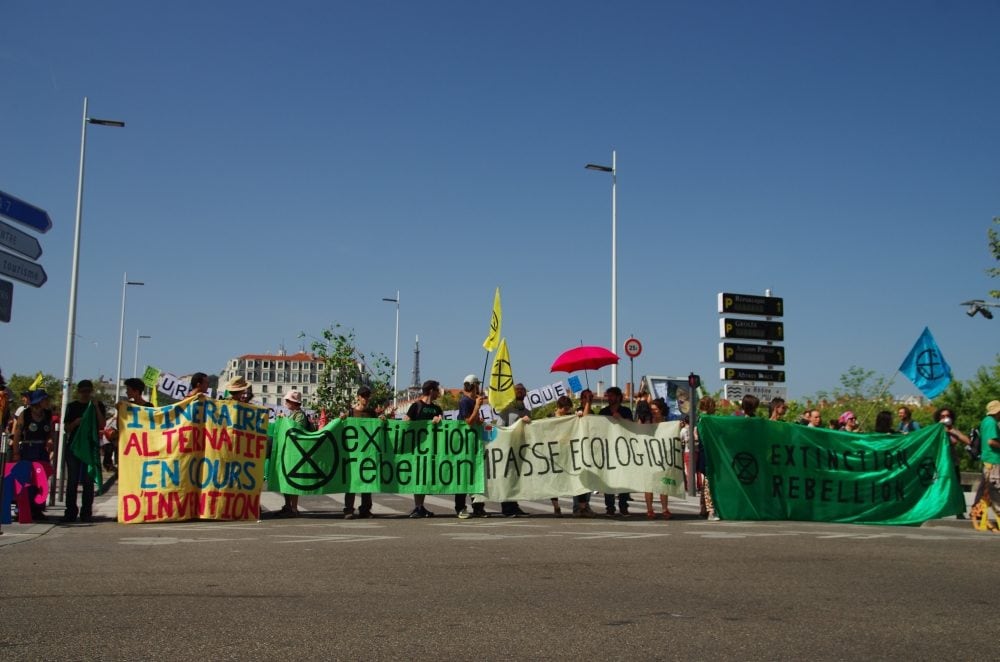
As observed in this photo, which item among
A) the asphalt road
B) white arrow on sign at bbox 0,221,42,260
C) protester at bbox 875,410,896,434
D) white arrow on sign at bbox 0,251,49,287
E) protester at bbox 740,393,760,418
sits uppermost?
white arrow on sign at bbox 0,221,42,260

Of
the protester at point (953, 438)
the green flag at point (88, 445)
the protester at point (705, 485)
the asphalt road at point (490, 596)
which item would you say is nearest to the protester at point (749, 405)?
the protester at point (705, 485)

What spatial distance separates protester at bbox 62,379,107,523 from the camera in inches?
488

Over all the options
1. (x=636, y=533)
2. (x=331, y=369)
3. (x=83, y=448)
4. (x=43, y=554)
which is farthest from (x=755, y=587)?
(x=331, y=369)

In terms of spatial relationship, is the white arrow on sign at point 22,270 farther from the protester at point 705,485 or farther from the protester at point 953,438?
the protester at point 953,438

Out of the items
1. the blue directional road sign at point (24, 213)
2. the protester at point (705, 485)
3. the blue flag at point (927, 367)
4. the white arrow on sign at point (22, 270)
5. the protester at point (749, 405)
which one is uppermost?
the blue directional road sign at point (24, 213)

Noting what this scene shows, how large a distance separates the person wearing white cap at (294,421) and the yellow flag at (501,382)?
9.25 feet

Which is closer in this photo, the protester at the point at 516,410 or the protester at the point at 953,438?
the protester at the point at 953,438

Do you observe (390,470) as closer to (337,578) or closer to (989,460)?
(337,578)

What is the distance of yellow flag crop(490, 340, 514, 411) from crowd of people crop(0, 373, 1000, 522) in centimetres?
12

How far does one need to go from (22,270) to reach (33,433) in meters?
2.18

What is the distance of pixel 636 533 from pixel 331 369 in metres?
46.5

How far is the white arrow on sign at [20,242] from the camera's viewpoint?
12461mm

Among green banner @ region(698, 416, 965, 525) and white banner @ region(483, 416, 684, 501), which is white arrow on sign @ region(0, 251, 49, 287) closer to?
white banner @ region(483, 416, 684, 501)

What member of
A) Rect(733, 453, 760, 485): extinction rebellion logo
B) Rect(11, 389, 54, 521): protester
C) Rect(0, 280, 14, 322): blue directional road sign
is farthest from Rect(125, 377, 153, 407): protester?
Rect(733, 453, 760, 485): extinction rebellion logo
